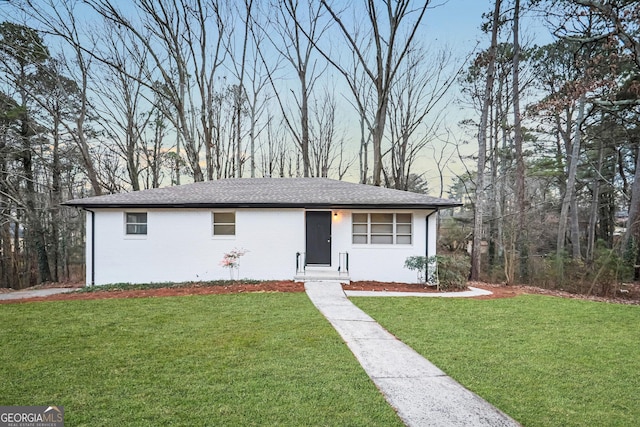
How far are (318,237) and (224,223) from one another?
3.03 metres

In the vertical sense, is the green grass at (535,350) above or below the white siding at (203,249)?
below

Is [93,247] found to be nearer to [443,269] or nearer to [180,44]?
[180,44]

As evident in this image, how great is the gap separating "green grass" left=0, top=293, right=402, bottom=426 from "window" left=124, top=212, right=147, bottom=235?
437cm

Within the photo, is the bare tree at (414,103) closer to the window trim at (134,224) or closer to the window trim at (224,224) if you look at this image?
the window trim at (224,224)

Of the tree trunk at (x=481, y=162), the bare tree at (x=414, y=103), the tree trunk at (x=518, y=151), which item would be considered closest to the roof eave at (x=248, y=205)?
the tree trunk at (x=481, y=162)

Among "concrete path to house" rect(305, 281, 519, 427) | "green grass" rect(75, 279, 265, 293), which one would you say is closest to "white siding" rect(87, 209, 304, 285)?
"green grass" rect(75, 279, 265, 293)

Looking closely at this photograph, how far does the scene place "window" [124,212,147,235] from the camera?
10477 mm

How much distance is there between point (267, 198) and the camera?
10656 millimetres

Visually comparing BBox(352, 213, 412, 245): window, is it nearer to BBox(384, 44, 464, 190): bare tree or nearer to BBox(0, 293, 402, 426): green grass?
BBox(0, 293, 402, 426): green grass

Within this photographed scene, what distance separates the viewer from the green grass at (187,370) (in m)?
2.82

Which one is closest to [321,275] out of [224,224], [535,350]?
[224,224]

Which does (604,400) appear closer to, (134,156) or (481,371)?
(481,371)

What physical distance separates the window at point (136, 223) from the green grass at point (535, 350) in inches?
283

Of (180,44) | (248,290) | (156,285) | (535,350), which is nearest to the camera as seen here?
(535,350)
